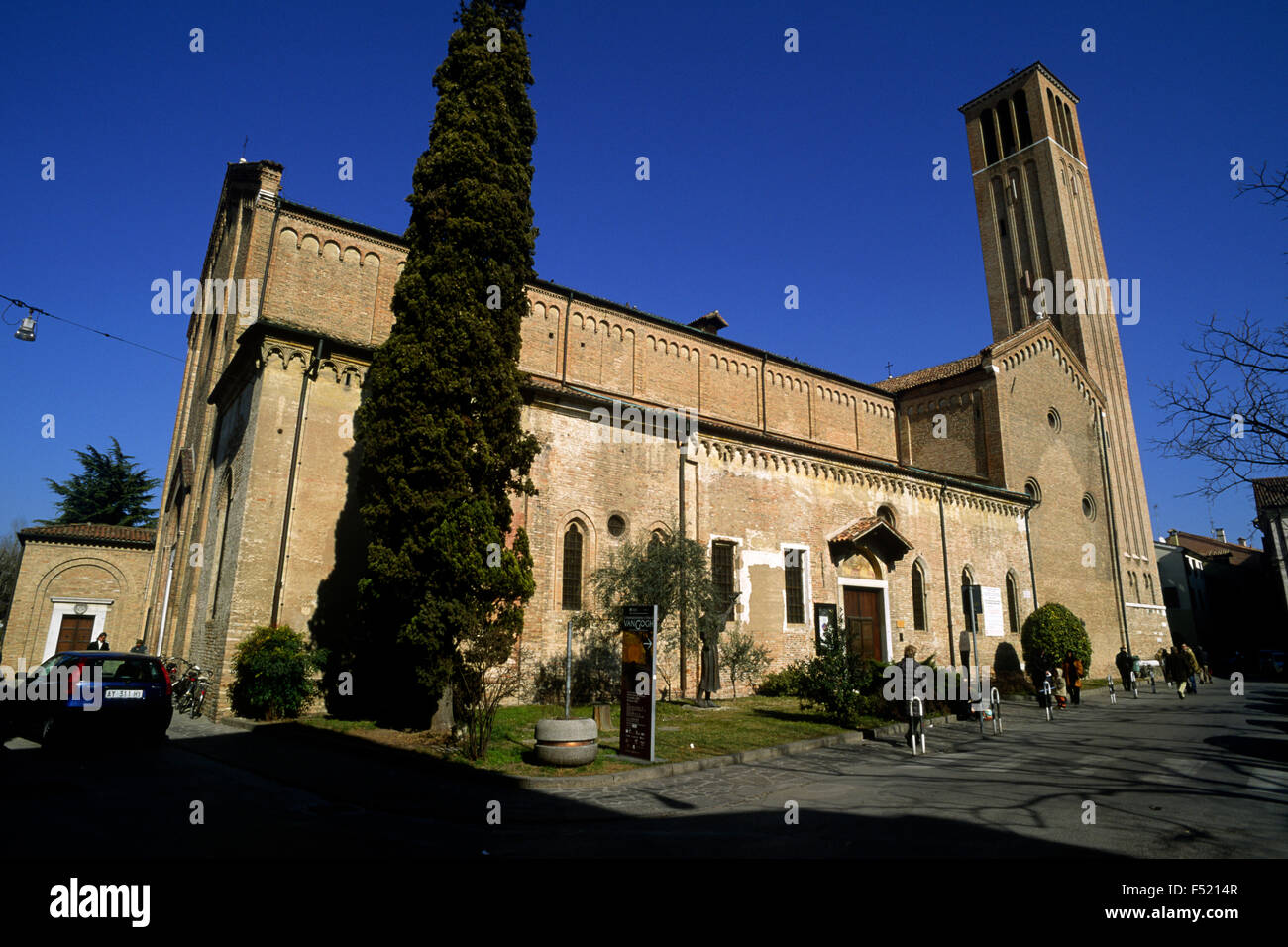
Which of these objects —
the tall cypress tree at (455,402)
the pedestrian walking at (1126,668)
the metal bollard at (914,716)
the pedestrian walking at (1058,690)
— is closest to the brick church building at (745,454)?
the metal bollard at (914,716)

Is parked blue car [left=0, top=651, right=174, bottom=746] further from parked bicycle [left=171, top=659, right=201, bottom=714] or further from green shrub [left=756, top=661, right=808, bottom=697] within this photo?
green shrub [left=756, top=661, right=808, bottom=697]

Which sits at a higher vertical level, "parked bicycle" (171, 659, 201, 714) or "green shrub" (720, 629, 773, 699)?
"green shrub" (720, 629, 773, 699)

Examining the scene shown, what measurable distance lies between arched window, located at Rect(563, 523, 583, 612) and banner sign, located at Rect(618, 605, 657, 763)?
5.96m

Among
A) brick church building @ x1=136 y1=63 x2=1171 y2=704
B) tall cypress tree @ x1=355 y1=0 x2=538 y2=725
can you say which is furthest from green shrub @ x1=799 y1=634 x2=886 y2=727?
tall cypress tree @ x1=355 y1=0 x2=538 y2=725

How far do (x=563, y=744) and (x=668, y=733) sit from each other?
134 inches

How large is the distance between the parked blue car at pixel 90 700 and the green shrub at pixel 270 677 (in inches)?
69.7

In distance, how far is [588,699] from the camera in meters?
16.5

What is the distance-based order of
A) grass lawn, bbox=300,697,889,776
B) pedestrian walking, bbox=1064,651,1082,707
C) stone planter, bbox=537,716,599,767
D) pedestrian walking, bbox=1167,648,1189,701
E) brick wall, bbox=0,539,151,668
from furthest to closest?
brick wall, bbox=0,539,151,668 < pedestrian walking, bbox=1167,648,1189,701 < pedestrian walking, bbox=1064,651,1082,707 < grass lawn, bbox=300,697,889,776 < stone planter, bbox=537,716,599,767

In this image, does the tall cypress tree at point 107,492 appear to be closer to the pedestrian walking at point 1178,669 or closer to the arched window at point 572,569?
the arched window at point 572,569

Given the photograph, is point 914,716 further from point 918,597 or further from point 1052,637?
point 1052,637

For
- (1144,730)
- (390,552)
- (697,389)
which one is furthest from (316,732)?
(697,389)

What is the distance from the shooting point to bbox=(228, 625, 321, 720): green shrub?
12.7m

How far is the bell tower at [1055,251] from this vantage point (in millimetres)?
33812

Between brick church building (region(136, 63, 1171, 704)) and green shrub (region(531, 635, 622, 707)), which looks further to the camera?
green shrub (region(531, 635, 622, 707))
